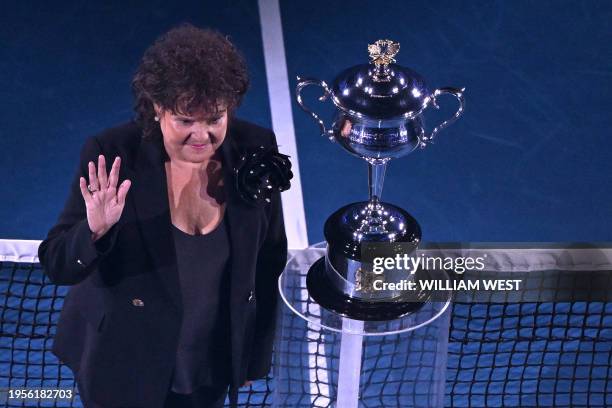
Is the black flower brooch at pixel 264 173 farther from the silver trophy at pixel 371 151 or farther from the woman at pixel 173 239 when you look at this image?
the silver trophy at pixel 371 151

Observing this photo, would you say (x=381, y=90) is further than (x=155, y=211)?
No

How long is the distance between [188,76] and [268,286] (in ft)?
3.04

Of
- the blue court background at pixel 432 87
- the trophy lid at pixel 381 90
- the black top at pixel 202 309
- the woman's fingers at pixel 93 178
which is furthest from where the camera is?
the blue court background at pixel 432 87

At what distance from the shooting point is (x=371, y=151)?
2543mm

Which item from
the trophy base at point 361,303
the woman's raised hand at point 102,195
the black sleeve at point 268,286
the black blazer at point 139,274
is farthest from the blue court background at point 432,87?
Result: the woman's raised hand at point 102,195

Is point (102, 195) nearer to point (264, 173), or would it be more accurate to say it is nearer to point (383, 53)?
point (264, 173)

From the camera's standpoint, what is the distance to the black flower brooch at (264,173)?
9.36 feet

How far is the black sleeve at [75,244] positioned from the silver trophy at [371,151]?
2.04 ft

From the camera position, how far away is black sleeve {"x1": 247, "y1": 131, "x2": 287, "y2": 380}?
127 inches

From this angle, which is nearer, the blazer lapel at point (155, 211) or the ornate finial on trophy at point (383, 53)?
the ornate finial on trophy at point (383, 53)

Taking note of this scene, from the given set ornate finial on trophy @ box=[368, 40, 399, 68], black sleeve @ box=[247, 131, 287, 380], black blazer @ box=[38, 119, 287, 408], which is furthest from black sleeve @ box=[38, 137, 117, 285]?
ornate finial on trophy @ box=[368, 40, 399, 68]

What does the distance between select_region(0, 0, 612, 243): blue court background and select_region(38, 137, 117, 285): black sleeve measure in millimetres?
2470

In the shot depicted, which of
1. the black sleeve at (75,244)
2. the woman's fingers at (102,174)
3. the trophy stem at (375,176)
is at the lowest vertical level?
the black sleeve at (75,244)

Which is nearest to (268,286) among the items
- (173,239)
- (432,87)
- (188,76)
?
(173,239)
